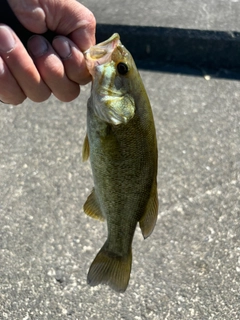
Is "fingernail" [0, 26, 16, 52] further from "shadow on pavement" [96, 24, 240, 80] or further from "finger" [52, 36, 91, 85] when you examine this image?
"shadow on pavement" [96, 24, 240, 80]

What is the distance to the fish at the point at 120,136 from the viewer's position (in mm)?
1700

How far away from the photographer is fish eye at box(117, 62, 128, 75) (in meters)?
1.70

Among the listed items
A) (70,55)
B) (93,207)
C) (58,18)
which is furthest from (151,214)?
(58,18)

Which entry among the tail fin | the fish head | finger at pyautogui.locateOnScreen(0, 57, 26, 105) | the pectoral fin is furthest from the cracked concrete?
the fish head

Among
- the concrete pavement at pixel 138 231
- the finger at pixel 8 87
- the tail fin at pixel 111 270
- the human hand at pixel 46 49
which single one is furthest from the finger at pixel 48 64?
the concrete pavement at pixel 138 231

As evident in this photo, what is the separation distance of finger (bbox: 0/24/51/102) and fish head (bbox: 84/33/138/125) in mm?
203

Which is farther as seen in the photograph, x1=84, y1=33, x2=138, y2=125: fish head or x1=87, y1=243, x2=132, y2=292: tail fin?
x1=87, y1=243, x2=132, y2=292: tail fin

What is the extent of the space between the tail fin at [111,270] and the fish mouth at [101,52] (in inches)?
29.9

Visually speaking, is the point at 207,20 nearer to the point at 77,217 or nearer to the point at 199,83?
the point at 199,83

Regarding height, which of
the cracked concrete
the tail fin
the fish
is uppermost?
the fish

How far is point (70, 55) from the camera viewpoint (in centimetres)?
175

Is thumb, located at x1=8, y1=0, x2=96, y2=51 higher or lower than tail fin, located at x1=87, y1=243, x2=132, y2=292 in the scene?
higher

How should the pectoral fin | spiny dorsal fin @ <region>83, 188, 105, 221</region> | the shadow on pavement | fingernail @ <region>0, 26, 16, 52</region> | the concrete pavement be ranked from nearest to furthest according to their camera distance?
fingernail @ <region>0, 26, 16, 52</region> < the pectoral fin < spiny dorsal fin @ <region>83, 188, 105, 221</region> < the concrete pavement < the shadow on pavement

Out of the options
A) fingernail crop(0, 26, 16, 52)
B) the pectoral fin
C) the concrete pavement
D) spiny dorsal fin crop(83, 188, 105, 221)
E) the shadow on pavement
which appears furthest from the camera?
the shadow on pavement
